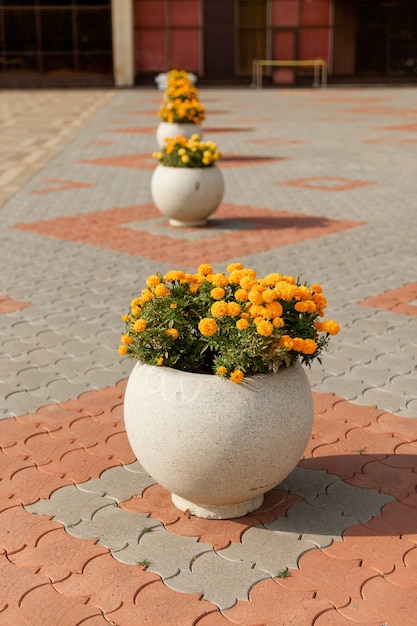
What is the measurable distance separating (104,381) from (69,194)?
9.59m

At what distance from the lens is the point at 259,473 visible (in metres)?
4.36

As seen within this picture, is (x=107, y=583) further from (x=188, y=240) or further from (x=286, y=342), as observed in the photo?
(x=188, y=240)

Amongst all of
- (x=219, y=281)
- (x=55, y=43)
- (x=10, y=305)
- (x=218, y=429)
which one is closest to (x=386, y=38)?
(x=55, y=43)

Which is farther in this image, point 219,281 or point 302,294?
point 219,281

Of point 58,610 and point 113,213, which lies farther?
point 113,213

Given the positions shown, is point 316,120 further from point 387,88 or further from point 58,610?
point 58,610

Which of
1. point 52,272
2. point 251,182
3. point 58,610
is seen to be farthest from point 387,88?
point 58,610

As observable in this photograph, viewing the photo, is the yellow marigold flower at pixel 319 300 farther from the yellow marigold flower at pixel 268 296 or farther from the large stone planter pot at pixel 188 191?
the large stone planter pot at pixel 188 191

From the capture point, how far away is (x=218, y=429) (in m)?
4.23

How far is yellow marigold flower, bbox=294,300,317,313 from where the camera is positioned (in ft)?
14.5

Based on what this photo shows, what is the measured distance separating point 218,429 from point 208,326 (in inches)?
21.2

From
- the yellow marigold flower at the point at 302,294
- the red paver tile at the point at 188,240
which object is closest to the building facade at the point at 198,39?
the red paver tile at the point at 188,240

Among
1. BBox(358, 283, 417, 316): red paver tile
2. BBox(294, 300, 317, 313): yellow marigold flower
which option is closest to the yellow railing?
BBox(358, 283, 417, 316): red paver tile

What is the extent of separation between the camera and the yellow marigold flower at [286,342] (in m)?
4.29
